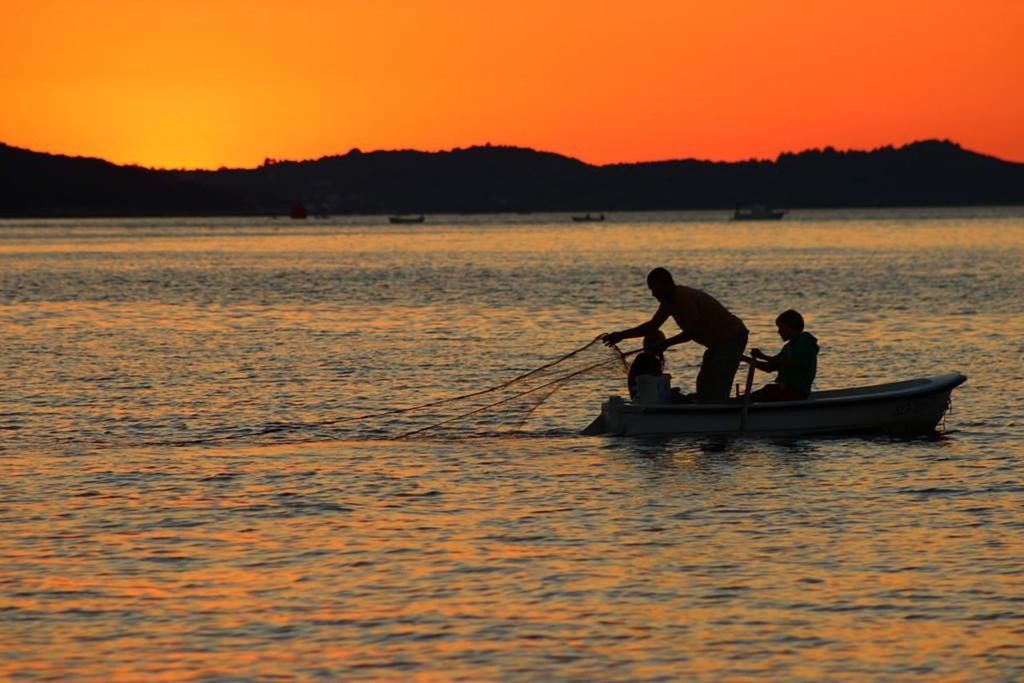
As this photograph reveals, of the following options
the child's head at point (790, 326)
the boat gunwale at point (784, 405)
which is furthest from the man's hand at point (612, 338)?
the child's head at point (790, 326)

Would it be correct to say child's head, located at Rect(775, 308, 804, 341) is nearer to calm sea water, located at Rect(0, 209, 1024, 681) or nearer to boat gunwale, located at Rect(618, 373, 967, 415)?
boat gunwale, located at Rect(618, 373, 967, 415)

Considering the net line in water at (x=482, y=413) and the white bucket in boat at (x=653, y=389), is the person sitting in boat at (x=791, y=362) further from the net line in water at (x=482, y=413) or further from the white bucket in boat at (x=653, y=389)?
the net line in water at (x=482, y=413)

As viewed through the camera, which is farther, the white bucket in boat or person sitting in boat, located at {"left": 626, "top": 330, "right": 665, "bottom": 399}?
the white bucket in boat

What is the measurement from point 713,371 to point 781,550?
7061 millimetres

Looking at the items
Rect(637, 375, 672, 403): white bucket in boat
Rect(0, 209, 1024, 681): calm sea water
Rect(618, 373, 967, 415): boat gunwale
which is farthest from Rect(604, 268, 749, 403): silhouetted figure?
Rect(0, 209, 1024, 681): calm sea water

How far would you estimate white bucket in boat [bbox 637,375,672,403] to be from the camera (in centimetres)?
2231

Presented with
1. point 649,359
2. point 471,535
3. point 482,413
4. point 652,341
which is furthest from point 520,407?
point 471,535

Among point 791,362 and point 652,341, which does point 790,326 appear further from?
point 652,341

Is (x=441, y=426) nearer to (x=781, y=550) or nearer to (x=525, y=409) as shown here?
(x=525, y=409)

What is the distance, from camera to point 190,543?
1612 centimetres

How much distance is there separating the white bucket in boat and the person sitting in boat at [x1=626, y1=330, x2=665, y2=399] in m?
0.13

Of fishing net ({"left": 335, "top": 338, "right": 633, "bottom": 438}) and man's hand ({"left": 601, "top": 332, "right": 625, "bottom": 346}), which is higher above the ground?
man's hand ({"left": 601, "top": 332, "right": 625, "bottom": 346})

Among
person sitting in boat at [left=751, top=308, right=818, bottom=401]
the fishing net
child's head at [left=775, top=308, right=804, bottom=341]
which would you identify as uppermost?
child's head at [left=775, top=308, right=804, bottom=341]

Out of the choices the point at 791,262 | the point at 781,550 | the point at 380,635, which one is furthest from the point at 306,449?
the point at 791,262
